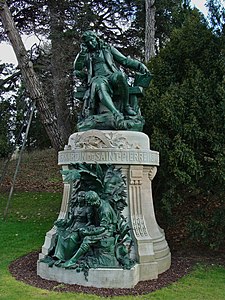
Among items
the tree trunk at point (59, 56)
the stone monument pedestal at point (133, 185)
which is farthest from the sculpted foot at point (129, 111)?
the tree trunk at point (59, 56)

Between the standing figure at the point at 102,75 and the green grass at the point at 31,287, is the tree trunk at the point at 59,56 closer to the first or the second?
the green grass at the point at 31,287

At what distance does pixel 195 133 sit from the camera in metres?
7.17

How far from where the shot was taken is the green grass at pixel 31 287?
500cm

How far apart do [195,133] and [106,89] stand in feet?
6.00

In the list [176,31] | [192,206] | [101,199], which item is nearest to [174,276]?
[101,199]

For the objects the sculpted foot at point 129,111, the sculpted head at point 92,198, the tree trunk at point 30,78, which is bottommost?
the sculpted head at point 92,198

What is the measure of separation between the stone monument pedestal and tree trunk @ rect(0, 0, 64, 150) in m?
6.41

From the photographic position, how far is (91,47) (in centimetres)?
639

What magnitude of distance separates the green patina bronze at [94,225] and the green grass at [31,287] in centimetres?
51

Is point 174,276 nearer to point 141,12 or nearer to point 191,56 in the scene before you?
point 191,56

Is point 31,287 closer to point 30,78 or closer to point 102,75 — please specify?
point 102,75

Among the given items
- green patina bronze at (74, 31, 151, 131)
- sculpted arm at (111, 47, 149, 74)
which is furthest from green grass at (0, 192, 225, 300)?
sculpted arm at (111, 47, 149, 74)

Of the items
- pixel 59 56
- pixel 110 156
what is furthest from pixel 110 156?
pixel 59 56

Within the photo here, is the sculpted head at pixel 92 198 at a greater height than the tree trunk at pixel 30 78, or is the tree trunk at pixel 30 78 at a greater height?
the tree trunk at pixel 30 78
